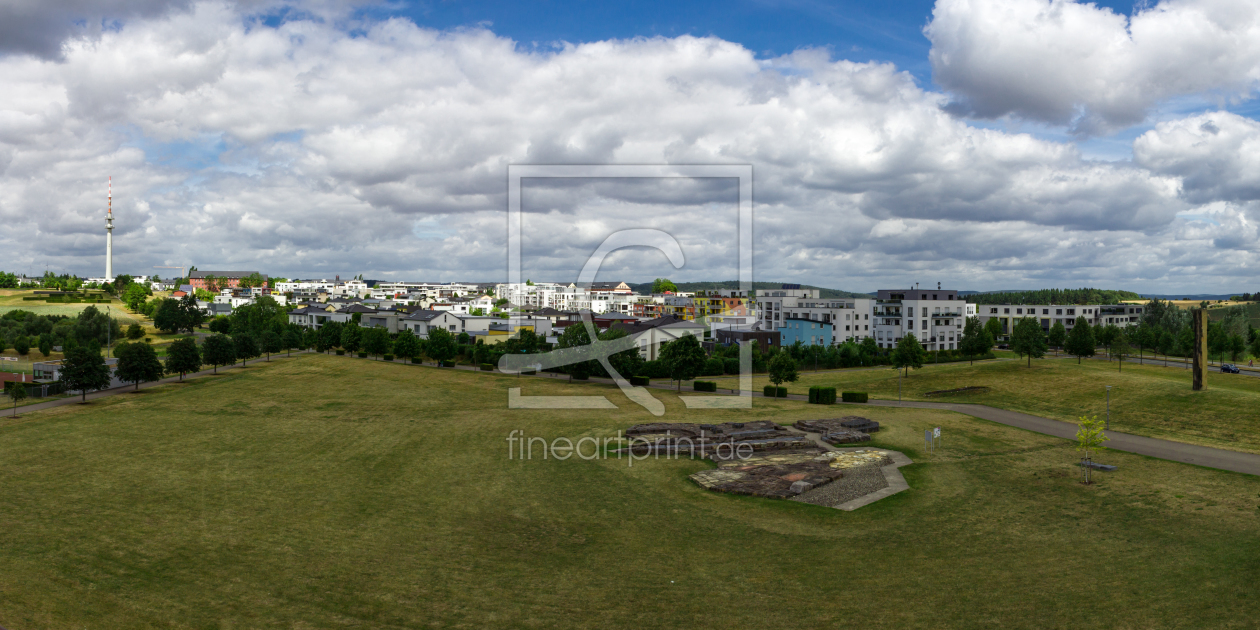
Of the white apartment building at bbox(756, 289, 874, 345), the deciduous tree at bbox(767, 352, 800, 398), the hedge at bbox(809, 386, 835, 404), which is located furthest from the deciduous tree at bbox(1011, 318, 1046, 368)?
the hedge at bbox(809, 386, 835, 404)

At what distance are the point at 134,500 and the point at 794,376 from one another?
160 ft

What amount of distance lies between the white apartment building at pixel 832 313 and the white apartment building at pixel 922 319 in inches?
72.9

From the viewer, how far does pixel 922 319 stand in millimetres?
101688

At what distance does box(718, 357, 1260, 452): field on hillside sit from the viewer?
129 feet

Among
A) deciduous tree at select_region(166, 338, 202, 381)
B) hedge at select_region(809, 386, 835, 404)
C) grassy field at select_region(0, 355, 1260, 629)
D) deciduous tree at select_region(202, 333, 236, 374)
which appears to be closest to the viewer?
grassy field at select_region(0, 355, 1260, 629)

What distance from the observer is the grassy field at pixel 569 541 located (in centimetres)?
1608

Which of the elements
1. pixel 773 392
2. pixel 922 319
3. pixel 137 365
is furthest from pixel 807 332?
pixel 137 365

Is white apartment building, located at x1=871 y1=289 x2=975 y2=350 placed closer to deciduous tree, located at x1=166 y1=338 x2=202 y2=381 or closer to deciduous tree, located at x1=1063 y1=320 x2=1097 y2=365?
deciduous tree, located at x1=1063 y1=320 x2=1097 y2=365

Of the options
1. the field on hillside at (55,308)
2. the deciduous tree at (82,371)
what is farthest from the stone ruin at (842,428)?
the field on hillside at (55,308)

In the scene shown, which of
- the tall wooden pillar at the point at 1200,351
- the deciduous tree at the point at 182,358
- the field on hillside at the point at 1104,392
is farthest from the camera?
the deciduous tree at the point at 182,358

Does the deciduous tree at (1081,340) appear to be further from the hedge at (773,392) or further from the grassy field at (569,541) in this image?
the grassy field at (569,541)

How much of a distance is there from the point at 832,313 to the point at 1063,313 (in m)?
51.5

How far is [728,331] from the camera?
99.1 metres

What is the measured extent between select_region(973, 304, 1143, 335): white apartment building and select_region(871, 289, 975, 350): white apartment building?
27228mm
